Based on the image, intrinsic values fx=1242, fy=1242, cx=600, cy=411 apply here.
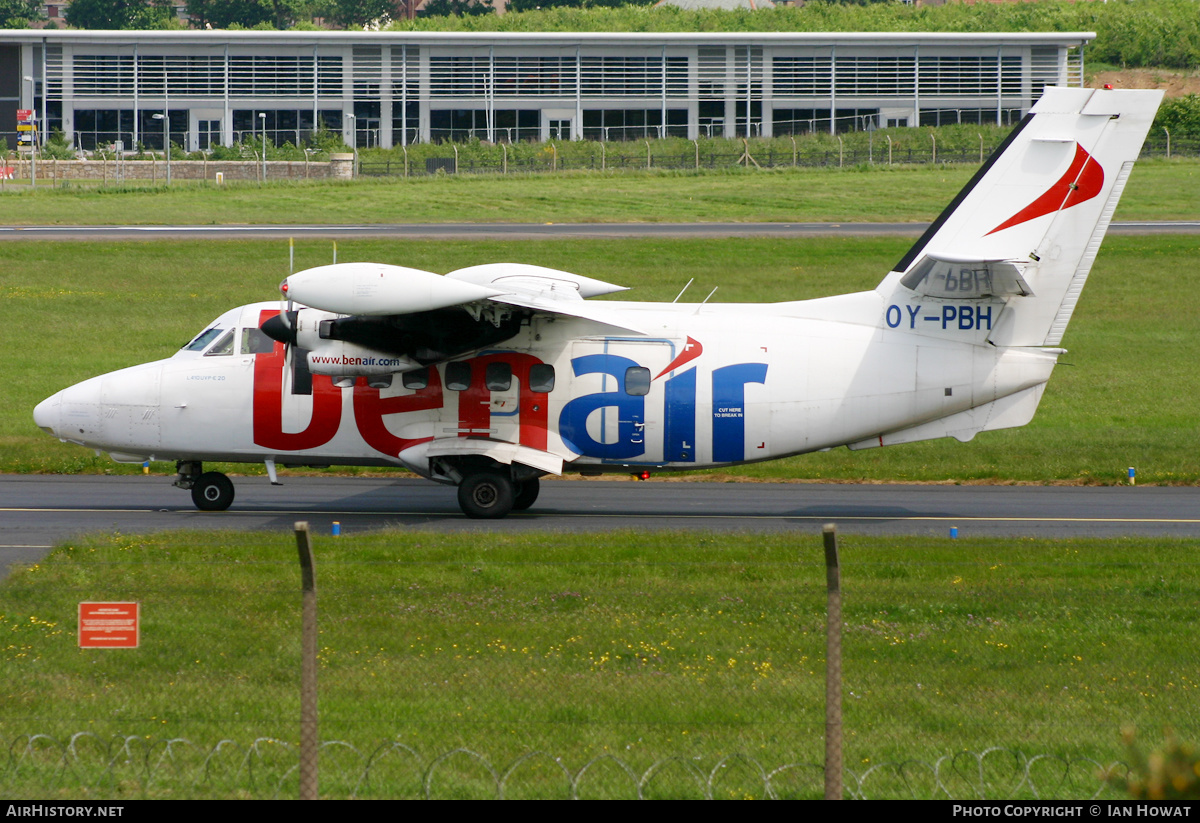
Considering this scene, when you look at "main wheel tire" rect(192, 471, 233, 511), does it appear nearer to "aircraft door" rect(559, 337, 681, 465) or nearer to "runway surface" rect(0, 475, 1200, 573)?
"runway surface" rect(0, 475, 1200, 573)

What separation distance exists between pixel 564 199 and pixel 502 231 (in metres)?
10.0

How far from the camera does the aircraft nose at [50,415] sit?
1877 cm

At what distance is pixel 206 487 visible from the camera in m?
19.2

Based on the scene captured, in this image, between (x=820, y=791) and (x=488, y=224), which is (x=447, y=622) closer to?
(x=820, y=791)

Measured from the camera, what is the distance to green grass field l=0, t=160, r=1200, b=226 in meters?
54.0

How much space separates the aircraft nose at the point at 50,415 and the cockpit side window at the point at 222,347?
2.31 metres

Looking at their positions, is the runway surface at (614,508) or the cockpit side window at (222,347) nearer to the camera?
the runway surface at (614,508)

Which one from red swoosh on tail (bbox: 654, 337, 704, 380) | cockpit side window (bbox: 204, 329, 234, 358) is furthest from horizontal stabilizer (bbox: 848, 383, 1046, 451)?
cockpit side window (bbox: 204, 329, 234, 358)

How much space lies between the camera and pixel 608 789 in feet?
27.1

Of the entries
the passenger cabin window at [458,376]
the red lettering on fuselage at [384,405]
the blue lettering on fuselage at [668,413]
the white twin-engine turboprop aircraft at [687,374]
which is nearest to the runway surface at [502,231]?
the white twin-engine turboprop aircraft at [687,374]

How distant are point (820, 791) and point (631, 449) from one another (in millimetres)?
10559

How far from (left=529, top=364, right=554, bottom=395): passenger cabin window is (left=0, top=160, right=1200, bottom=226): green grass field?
35571 millimetres

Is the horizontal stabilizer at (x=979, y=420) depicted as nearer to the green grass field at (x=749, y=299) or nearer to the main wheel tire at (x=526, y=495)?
the green grass field at (x=749, y=299)
